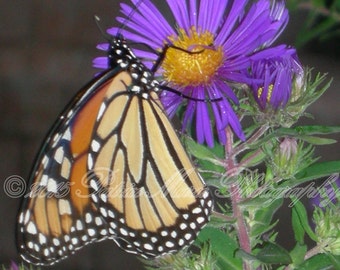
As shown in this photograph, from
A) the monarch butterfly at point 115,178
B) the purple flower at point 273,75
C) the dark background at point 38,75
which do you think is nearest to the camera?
the purple flower at point 273,75

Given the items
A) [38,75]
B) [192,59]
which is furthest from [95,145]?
[38,75]

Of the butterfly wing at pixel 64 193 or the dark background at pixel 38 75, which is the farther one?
the dark background at pixel 38 75

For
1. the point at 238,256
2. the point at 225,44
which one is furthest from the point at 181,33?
the point at 238,256

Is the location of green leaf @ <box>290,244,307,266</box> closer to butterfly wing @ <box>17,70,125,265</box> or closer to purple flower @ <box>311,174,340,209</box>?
purple flower @ <box>311,174,340,209</box>

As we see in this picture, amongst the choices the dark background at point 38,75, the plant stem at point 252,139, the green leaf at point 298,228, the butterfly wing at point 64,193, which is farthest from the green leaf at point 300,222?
the dark background at point 38,75

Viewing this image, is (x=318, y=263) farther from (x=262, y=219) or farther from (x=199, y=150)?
(x=199, y=150)

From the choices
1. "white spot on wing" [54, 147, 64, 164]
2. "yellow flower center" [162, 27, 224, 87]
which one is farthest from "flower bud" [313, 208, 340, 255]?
"white spot on wing" [54, 147, 64, 164]

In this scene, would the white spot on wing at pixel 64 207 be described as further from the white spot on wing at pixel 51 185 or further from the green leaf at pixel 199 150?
the green leaf at pixel 199 150
